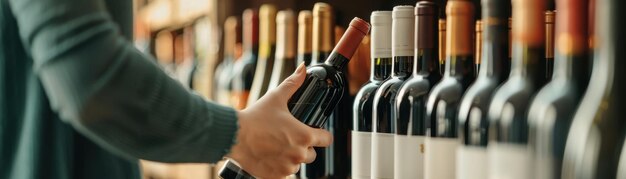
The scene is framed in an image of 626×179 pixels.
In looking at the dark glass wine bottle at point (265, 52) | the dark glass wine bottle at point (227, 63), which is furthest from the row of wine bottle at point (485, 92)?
the dark glass wine bottle at point (227, 63)

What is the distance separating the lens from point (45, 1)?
78 centimetres

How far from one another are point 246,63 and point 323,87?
655 millimetres

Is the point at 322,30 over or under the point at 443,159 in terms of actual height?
over

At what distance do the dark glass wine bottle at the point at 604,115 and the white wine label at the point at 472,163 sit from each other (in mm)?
139

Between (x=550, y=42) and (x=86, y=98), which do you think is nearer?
(x=86, y=98)

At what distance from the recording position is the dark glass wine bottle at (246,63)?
5.68 feet

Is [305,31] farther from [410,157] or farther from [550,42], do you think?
[550,42]

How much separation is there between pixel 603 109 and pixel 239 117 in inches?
15.3

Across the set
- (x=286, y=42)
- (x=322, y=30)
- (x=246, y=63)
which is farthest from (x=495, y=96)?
(x=246, y=63)

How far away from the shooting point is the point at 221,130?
89cm

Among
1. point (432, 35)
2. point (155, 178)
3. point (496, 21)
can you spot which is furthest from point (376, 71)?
point (155, 178)

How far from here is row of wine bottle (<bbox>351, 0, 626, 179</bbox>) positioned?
0.74 meters

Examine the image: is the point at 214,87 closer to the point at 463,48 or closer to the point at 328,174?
the point at 328,174

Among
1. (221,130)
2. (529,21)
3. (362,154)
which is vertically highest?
(529,21)
